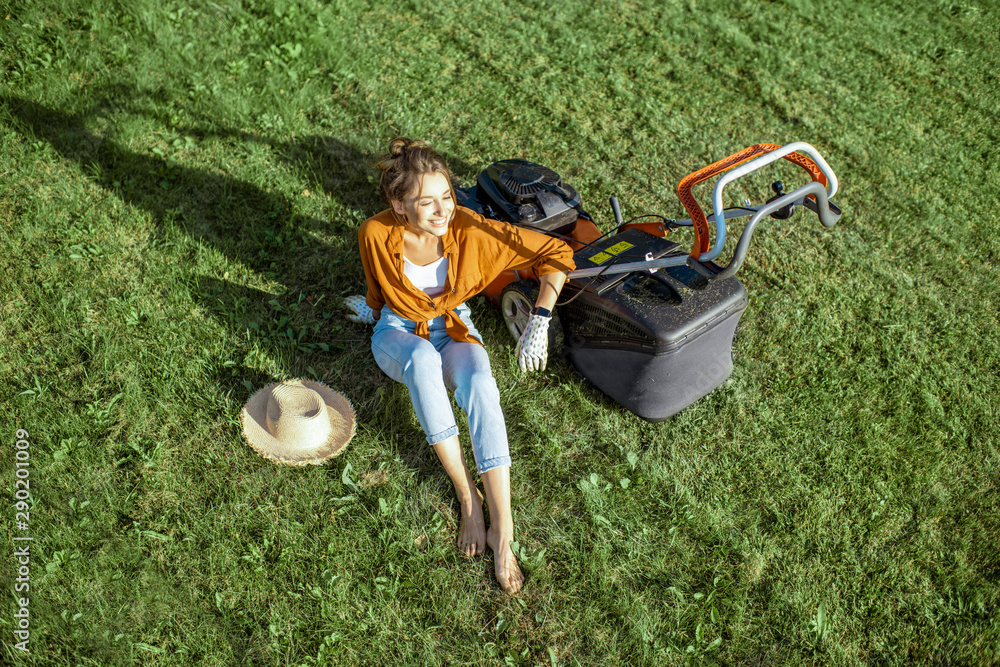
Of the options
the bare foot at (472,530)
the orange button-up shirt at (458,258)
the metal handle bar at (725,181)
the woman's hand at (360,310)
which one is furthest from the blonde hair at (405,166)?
the bare foot at (472,530)

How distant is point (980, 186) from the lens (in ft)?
18.3

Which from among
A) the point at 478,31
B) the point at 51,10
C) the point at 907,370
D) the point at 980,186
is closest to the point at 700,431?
the point at 907,370

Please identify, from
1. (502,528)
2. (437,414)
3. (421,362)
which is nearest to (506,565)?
(502,528)

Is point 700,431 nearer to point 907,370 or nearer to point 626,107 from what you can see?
point 907,370

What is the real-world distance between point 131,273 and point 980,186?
6770 millimetres

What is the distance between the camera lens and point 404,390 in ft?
12.2

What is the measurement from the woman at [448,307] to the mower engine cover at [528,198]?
0.54 m

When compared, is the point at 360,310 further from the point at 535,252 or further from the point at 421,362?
the point at 535,252

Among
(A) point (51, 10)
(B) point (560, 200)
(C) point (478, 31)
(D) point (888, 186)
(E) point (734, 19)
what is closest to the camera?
(B) point (560, 200)

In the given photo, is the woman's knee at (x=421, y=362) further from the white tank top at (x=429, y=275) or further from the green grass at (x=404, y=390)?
the green grass at (x=404, y=390)

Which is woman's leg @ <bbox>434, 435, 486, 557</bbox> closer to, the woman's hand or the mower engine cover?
the woman's hand

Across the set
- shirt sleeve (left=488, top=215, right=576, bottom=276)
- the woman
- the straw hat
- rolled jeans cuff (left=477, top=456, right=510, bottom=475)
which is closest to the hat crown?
the straw hat

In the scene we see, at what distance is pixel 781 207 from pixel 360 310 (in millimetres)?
2403

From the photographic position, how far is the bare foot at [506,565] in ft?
9.87
